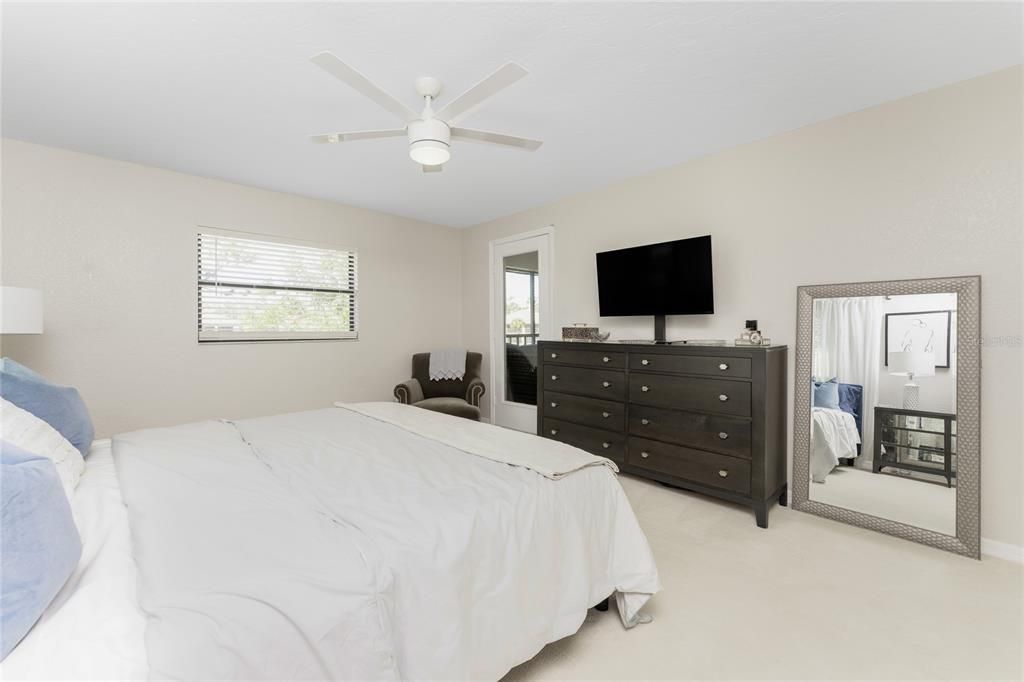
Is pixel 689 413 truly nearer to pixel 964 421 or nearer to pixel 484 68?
pixel 964 421

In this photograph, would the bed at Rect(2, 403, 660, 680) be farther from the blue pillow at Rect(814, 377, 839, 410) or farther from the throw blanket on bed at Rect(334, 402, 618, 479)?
the blue pillow at Rect(814, 377, 839, 410)

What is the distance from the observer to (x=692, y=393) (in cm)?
312

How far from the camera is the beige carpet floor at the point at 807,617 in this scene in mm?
1659

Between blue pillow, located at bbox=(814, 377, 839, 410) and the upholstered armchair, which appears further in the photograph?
the upholstered armchair

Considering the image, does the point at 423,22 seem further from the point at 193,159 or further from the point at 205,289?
the point at 205,289

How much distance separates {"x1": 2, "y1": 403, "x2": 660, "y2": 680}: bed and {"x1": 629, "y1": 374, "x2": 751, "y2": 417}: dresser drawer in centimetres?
142

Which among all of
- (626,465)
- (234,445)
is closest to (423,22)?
(234,445)

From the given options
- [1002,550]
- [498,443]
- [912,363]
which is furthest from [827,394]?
[498,443]

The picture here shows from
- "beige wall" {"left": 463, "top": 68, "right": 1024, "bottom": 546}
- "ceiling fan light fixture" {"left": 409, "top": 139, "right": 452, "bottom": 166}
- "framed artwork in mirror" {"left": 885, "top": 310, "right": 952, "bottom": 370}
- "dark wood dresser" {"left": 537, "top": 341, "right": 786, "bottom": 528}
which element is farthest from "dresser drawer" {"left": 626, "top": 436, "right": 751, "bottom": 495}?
"ceiling fan light fixture" {"left": 409, "top": 139, "right": 452, "bottom": 166}

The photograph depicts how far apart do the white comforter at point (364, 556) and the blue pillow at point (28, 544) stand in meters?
0.16

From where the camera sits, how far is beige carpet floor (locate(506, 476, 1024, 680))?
1659 millimetres

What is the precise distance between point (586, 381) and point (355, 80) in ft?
8.72

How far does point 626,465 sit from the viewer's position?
3508 millimetres

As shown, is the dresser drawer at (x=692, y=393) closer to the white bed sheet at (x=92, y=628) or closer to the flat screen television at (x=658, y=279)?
the flat screen television at (x=658, y=279)
